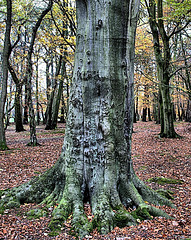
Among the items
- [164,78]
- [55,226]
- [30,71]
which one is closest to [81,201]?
[55,226]

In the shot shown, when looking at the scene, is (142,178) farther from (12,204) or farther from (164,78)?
(164,78)

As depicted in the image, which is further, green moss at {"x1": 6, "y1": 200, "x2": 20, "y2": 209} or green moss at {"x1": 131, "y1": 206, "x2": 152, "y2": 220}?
green moss at {"x1": 6, "y1": 200, "x2": 20, "y2": 209}

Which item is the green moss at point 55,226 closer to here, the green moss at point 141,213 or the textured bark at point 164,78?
the green moss at point 141,213

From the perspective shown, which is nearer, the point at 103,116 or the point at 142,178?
the point at 103,116

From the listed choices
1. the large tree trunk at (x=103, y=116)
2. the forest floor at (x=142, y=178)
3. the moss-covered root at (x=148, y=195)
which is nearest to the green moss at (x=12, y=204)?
the forest floor at (x=142, y=178)

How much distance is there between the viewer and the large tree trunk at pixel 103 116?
3.29 metres

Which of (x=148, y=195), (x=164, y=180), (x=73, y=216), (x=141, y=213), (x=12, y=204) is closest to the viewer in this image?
(x=73, y=216)

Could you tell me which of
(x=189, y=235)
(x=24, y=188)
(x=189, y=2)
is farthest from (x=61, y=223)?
(x=189, y=2)

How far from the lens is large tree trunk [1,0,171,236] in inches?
129

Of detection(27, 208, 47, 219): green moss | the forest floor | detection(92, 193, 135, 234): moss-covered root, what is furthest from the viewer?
detection(27, 208, 47, 219): green moss

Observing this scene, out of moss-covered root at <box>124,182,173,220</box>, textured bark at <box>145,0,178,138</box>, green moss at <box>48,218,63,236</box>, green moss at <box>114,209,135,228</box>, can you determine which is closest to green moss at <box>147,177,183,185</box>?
moss-covered root at <box>124,182,173,220</box>

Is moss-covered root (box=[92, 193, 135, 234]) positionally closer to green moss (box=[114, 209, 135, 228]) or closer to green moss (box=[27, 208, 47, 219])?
green moss (box=[114, 209, 135, 228])

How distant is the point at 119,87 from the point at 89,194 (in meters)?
1.89

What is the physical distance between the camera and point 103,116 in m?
3.31
